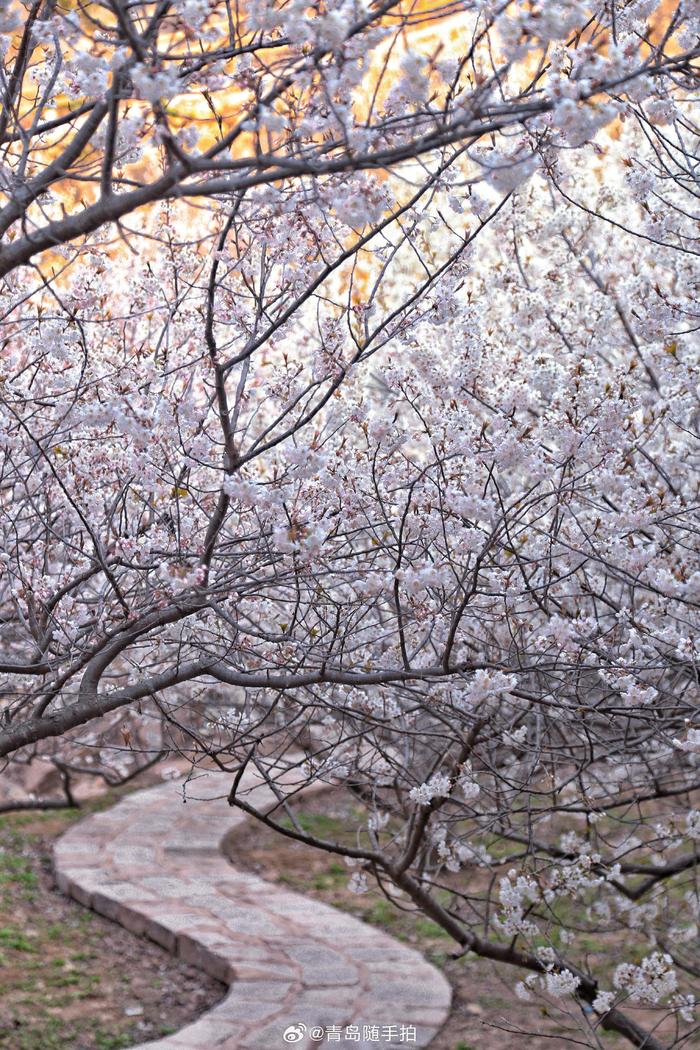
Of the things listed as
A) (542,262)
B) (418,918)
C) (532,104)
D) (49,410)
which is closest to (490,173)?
(532,104)

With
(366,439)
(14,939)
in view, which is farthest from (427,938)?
(366,439)

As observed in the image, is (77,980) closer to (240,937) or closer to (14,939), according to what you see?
(14,939)

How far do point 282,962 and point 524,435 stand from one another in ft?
12.2

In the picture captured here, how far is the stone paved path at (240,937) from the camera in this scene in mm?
5281

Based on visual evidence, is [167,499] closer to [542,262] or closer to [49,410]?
[49,410]

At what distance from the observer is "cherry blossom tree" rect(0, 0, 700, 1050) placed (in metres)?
2.53

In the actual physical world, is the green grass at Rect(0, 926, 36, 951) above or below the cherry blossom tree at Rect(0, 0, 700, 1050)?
below

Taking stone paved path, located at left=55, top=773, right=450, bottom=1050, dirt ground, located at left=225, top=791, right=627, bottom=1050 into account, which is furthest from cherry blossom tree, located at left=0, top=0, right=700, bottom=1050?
stone paved path, located at left=55, top=773, right=450, bottom=1050

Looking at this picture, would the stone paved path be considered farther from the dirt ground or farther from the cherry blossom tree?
the cherry blossom tree

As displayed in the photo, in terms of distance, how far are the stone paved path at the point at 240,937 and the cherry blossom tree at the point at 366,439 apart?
106 cm

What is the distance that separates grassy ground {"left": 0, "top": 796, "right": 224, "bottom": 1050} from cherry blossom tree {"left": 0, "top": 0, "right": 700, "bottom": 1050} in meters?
1.68

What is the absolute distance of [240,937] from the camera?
6.37 metres

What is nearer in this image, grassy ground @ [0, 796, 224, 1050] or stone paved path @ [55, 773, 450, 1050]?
stone paved path @ [55, 773, 450, 1050]

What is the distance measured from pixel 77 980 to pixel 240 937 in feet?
2.98
